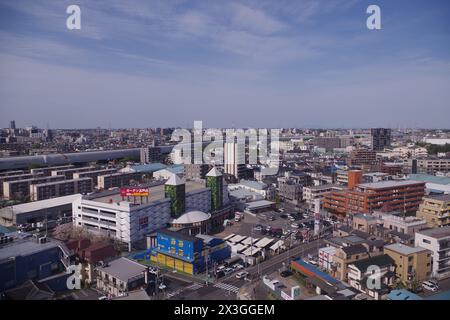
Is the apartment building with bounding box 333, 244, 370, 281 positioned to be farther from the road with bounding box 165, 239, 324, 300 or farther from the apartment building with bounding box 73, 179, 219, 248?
the apartment building with bounding box 73, 179, 219, 248

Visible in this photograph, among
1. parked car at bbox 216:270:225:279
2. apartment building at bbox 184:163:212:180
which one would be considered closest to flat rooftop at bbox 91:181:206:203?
parked car at bbox 216:270:225:279

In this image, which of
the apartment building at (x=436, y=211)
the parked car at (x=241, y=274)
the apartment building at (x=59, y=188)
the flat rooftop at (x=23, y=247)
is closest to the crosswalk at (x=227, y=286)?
the parked car at (x=241, y=274)

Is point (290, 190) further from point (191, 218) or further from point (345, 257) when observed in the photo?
point (345, 257)

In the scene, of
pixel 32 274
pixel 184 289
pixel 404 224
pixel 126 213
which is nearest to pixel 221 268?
pixel 184 289

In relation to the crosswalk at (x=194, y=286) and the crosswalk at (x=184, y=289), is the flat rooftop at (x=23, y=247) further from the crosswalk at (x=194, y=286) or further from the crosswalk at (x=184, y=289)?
the crosswalk at (x=194, y=286)

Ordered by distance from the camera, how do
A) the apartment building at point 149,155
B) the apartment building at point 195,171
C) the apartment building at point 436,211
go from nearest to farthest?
1. the apartment building at point 436,211
2. the apartment building at point 195,171
3. the apartment building at point 149,155

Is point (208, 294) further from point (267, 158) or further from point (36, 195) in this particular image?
point (267, 158)
